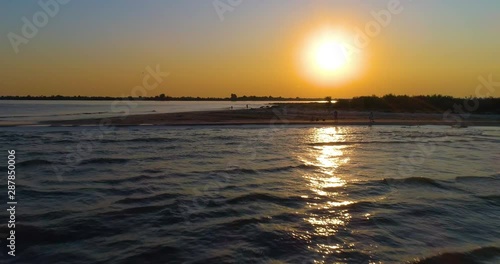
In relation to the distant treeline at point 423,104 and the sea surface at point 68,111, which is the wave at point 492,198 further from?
the distant treeline at point 423,104

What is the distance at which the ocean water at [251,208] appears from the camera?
833 cm

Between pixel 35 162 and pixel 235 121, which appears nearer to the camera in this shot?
pixel 35 162

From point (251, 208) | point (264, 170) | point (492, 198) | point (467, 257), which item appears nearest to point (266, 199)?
point (251, 208)

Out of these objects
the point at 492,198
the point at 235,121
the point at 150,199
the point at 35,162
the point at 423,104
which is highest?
the point at 423,104

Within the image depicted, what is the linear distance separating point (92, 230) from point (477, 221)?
9874mm

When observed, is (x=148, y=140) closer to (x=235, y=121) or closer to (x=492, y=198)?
(x=492, y=198)

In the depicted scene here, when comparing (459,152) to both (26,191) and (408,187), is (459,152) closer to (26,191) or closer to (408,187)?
(408,187)

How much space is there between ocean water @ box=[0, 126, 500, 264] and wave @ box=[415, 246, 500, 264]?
0.03m

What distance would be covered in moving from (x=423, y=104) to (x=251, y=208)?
3239 inches

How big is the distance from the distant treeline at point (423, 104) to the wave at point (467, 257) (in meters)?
75.3

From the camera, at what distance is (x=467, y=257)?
8.25m

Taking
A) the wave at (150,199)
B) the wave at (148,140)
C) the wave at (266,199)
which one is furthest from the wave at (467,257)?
the wave at (148,140)

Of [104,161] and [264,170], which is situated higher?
[104,161]

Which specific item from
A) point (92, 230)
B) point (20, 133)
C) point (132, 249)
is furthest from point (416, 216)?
point (20, 133)
